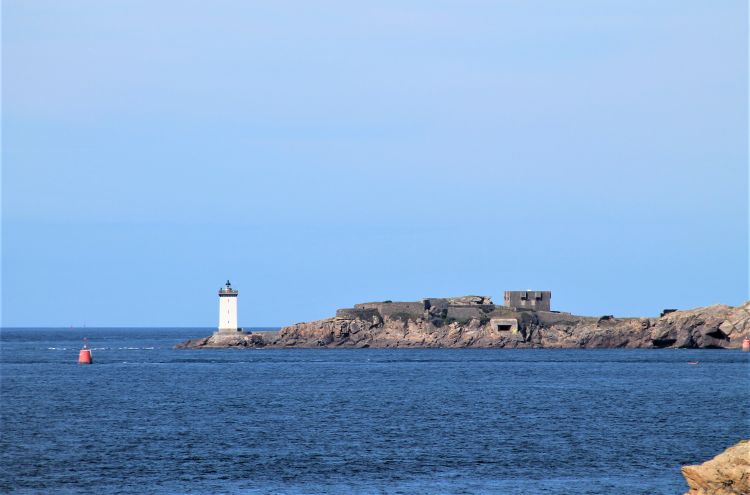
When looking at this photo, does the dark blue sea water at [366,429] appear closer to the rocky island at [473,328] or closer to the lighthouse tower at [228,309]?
the lighthouse tower at [228,309]

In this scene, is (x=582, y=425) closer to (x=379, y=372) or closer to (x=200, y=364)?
(x=379, y=372)

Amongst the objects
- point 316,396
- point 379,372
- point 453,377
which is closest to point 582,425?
point 316,396

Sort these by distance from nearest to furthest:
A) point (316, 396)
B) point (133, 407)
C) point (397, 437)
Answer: point (397, 437), point (133, 407), point (316, 396)

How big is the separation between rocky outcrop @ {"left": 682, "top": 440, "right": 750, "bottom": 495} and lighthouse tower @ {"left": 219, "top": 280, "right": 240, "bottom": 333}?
111 metres

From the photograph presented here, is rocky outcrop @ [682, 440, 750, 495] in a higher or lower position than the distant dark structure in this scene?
lower

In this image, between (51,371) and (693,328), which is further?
(693,328)

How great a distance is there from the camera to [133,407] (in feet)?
201

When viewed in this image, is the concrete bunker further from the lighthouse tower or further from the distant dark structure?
the lighthouse tower

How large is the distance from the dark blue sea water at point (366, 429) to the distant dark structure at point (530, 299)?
52.0 m

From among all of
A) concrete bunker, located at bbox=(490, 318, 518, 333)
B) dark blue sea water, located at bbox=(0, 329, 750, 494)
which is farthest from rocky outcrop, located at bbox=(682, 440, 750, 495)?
concrete bunker, located at bbox=(490, 318, 518, 333)

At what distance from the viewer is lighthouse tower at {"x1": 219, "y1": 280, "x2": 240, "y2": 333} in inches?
5177

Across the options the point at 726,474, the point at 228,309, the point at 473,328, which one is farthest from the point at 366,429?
the point at 473,328

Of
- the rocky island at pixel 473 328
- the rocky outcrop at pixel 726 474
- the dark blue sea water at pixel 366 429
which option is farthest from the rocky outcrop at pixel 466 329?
the rocky outcrop at pixel 726 474

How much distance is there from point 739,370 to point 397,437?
61554mm
